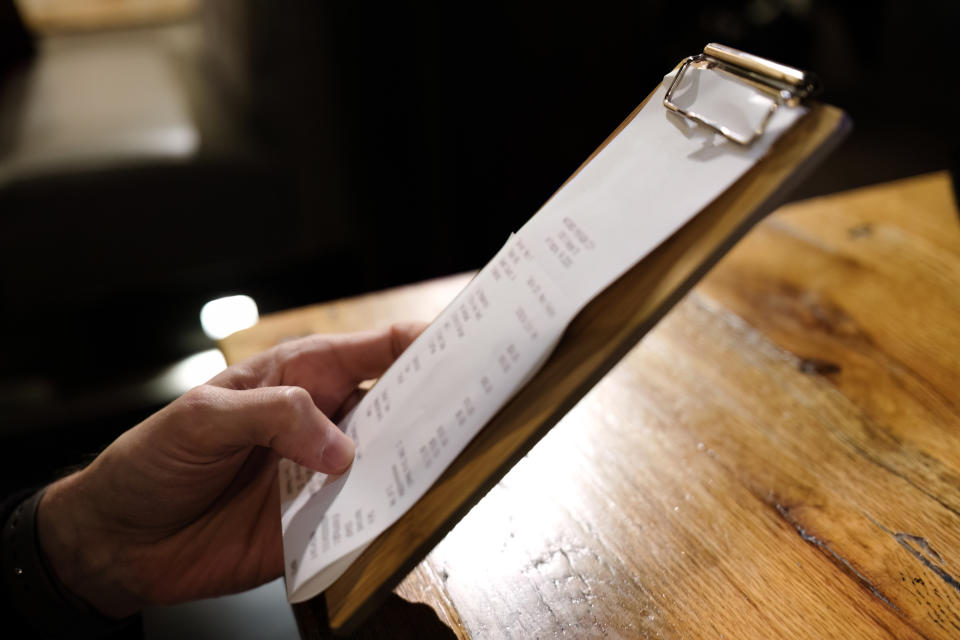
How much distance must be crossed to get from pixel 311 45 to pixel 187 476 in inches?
49.2

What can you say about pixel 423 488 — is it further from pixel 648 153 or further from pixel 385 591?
pixel 648 153

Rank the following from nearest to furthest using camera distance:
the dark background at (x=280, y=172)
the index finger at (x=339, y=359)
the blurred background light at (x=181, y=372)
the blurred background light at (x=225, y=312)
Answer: the index finger at (x=339, y=359), the blurred background light at (x=181, y=372), the dark background at (x=280, y=172), the blurred background light at (x=225, y=312)

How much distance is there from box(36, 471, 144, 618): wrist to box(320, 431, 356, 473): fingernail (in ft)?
0.70

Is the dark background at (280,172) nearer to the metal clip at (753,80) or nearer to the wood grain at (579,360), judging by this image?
the wood grain at (579,360)

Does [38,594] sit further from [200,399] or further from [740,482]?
[740,482]

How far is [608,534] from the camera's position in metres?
0.57

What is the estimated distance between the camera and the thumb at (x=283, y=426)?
0.51m

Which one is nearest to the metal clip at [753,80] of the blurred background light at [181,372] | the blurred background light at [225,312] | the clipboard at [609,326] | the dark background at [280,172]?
the clipboard at [609,326]

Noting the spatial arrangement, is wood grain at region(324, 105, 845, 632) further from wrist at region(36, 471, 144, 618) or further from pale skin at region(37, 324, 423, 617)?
wrist at region(36, 471, 144, 618)

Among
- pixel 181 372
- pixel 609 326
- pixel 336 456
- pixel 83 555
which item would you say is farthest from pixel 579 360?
pixel 181 372

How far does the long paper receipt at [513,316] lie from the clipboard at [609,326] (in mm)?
10

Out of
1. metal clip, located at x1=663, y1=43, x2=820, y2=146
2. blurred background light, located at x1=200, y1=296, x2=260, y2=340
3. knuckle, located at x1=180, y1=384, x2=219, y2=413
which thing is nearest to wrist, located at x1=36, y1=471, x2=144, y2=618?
knuckle, located at x1=180, y1=384, x2=219, y2=413

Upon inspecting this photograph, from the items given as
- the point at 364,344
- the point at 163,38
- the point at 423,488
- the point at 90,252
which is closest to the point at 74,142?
the point at 90,252

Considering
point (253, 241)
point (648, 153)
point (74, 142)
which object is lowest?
point (253, 241)
